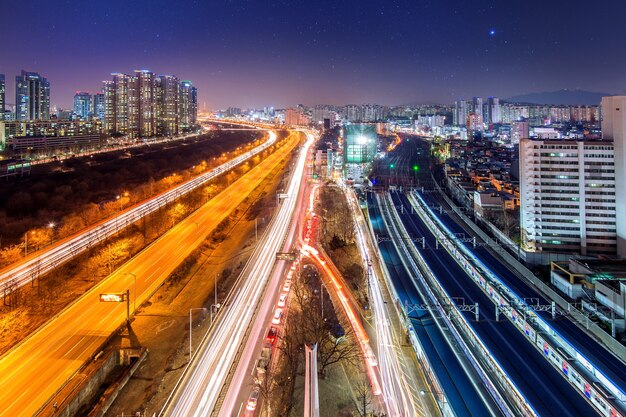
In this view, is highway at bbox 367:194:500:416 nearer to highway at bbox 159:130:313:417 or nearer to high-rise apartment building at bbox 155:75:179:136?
highway at bbox 159:130:313:417

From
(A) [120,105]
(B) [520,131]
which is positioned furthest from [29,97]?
(B) [520,131]

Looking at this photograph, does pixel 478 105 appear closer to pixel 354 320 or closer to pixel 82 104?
pixel 354 320

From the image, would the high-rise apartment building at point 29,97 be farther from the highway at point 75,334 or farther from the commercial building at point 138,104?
the highway at point 75,334

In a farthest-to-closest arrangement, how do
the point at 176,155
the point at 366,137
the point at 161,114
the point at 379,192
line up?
the point at 161,114 → the point at 176,155 → the point at 366,137 → the point at 379,192

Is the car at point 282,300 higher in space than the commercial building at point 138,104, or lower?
lower

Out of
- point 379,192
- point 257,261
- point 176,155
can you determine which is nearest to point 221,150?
point 176,155

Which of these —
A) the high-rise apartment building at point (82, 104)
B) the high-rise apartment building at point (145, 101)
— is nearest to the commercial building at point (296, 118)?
the high-rise apartment building at point (145, 101)

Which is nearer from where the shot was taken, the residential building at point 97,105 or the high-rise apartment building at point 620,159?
the high-rise apartment building at point 620,159

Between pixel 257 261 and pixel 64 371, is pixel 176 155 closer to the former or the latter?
pixel 257 261
